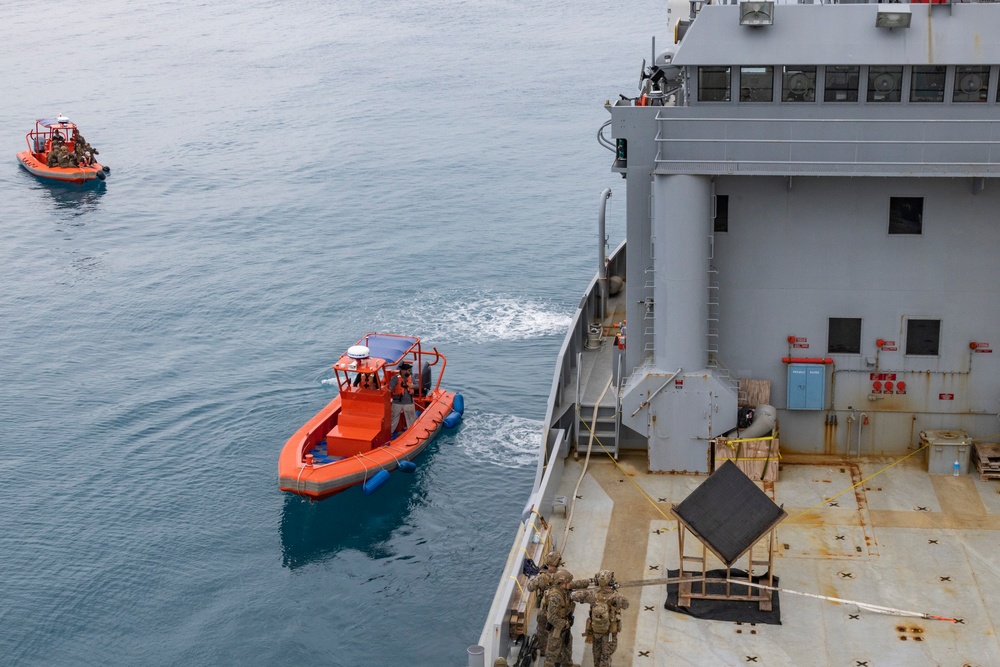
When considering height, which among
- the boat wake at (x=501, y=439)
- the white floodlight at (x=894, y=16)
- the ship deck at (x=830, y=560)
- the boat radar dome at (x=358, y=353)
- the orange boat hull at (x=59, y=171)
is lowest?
the boat wake at (x=501, y=439)

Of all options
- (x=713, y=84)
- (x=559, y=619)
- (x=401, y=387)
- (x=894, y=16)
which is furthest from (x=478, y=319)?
(x=559, y=619)

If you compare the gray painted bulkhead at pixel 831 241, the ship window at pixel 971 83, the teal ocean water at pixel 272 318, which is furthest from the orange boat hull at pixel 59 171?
the ship window at pixel 971 83

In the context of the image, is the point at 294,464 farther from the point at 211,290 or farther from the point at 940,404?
the point at 211,290

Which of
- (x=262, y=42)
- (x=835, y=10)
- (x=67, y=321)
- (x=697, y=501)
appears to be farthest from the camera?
(x=262, y=42)

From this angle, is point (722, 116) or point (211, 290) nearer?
point (722, 116)

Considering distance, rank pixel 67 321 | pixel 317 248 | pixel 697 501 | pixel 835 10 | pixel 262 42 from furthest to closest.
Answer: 1. pixel 262 42
2. pixel 317 248
3. pixel 67 321
4. pixel 835 10
5. pixel 697 501

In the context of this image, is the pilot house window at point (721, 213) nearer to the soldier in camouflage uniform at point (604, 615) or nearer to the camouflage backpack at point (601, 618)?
the soldier in camouflage uniform at point (604, 615)

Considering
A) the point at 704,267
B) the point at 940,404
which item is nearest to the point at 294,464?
the point at 704,267
